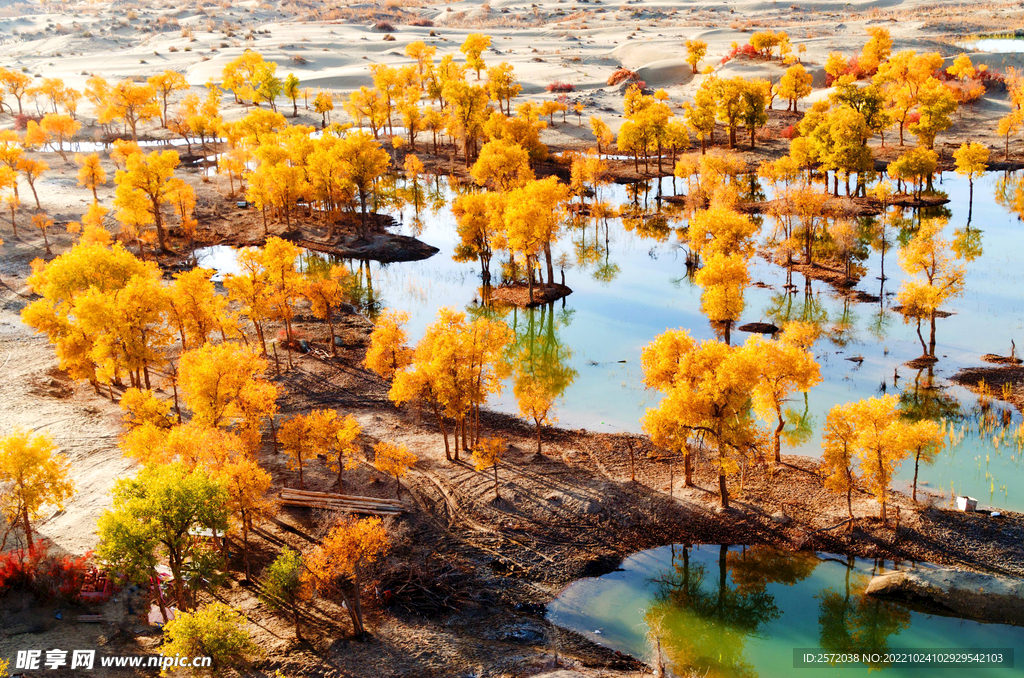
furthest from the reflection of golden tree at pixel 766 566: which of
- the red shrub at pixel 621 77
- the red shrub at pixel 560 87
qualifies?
the red shrub at pixel 621 77

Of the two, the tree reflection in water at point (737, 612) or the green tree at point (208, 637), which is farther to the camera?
the tree reflection in water at point (737, 612)

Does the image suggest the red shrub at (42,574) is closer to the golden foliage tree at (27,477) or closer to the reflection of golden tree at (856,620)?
the golden foliage tree at (27,477)

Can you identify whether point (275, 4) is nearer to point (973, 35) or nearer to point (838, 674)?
point (973, 35)

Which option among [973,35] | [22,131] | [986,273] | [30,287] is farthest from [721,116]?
[22,131]

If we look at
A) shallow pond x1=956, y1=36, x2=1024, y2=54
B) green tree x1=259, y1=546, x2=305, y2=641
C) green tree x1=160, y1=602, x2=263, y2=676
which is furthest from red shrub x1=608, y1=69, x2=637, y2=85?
green tree x1=160, y1=602, x2=263, y2=676

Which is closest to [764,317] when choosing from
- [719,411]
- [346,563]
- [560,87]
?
[719,411]

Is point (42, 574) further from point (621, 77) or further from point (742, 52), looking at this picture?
point (742, 52)
